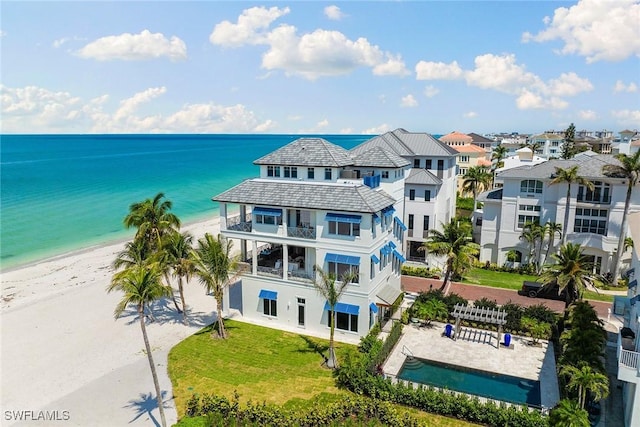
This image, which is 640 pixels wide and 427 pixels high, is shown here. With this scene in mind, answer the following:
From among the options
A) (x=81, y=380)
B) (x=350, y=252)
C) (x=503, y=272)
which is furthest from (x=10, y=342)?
(x=503, y=272)

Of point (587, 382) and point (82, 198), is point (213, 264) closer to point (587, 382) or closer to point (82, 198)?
point (587, 382)

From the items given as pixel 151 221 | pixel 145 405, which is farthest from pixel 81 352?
pixel 151 221

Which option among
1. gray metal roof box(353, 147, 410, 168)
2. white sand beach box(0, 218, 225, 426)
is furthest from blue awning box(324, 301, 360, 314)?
gray metal roof box(353, 147, 410, 168)

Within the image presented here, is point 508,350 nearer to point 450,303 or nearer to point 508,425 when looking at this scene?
point 450,303

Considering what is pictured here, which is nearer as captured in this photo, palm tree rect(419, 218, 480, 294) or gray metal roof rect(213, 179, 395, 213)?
gray metal roof rect(213, 179, 395, 213)

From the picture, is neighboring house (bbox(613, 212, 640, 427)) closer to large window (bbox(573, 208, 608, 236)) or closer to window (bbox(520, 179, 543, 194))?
large window (bbox(573, 208, 608, 236))
